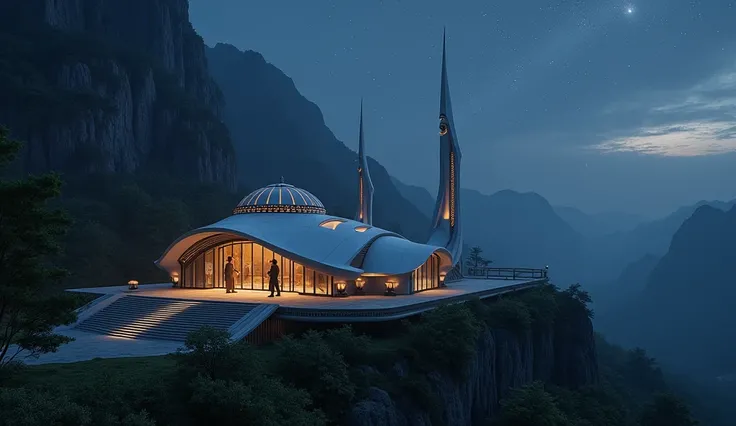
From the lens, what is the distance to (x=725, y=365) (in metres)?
83.6

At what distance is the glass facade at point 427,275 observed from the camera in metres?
25.0

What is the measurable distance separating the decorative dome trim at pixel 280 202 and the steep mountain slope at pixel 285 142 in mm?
79785

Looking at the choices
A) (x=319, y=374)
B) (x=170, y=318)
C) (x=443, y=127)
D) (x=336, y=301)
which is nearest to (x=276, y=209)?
(x=336, y=301)

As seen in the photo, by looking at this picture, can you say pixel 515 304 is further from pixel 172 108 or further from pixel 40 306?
pixel 172 108

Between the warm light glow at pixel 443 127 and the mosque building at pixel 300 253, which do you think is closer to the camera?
the mosque building at pixel 300 253

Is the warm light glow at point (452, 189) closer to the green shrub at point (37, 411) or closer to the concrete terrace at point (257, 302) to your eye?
the concrete terrace at point (257, 302)

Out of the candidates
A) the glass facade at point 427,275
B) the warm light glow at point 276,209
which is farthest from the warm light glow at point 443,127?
the warm light glow at point 276,209

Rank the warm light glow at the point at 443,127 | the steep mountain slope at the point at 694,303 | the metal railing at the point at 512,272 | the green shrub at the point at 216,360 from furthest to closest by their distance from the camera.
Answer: the steep mountain slope at the point at 694,303 → the metal railing at the point at 512,272 → the warm light glow at the point at 443,127 → the green shrub at the point at 216,360

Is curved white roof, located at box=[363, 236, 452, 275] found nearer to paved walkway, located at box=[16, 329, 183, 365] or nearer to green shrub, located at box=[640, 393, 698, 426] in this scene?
paved walkway, located at box=[16, 329, 183, 365]

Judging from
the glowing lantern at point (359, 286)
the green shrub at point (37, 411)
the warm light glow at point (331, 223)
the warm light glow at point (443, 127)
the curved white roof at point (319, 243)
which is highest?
the warm light glow at point (443, 127)

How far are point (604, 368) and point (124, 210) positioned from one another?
43860mm

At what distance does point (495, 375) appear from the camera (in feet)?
74.2

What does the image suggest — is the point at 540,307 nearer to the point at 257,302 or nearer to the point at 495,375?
the point at 495,375

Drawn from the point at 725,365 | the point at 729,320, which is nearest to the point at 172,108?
the point at 725,365
